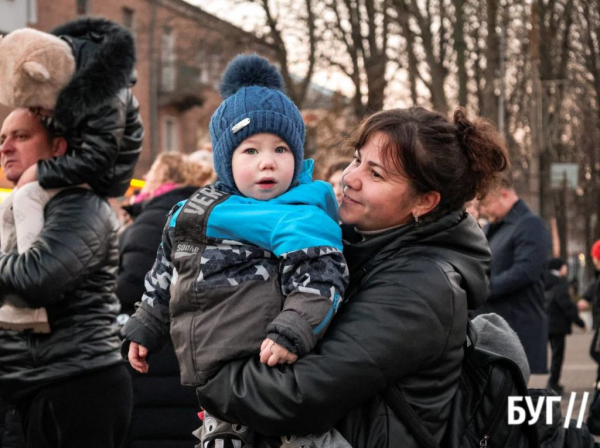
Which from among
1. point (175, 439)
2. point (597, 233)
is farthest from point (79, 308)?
point (597, 233)

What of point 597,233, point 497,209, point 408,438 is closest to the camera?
point 408,438

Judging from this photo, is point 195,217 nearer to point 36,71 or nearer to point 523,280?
point 36,71

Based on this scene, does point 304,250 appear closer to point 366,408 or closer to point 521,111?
point 366,408

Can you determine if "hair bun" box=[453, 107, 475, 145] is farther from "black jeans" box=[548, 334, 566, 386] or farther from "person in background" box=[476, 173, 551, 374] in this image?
"black jeans" box=[548, 334, 566, 386]

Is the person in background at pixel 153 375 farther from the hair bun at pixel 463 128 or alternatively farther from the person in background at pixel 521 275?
the person in background at pixel 521 275

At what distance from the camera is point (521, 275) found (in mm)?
6781

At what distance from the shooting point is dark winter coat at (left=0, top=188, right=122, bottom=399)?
3.53m

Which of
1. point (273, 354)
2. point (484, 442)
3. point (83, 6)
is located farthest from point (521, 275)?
point (83, 6)

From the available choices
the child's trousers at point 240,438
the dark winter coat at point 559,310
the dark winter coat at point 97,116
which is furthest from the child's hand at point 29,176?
the dark winter coat at point 559,310

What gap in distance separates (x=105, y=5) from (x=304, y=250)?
28.7m

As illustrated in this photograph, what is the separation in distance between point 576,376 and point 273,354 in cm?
1139

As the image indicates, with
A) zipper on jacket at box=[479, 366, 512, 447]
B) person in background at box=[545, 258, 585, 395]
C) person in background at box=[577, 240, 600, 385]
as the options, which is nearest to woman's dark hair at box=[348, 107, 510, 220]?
zipper on jacket at box=[479, 366, 512, 447]

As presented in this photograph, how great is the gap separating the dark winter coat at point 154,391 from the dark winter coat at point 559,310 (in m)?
8.07

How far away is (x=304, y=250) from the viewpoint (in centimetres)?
239
